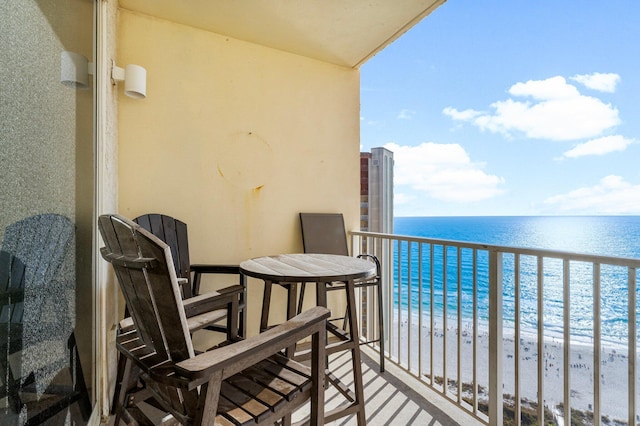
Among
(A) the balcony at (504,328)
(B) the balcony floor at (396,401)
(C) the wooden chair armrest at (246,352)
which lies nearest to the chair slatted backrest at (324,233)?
(A) the balcony at (504,328)

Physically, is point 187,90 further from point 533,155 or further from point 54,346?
point 533,155

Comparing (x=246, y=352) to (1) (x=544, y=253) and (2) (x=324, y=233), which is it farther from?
(2) (x=324, y=233)

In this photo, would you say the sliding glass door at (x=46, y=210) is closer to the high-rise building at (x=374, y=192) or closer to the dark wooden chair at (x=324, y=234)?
the dark wooden chair at (x=324, y=234)

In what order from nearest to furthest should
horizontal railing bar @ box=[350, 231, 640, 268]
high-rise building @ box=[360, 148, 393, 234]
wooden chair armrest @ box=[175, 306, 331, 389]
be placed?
wooden chair armrest @ box=[175, 306, 331, 389]
horizontal railing bar @ box=[350, 231, 640, 268]
high-rise building @ box=[360, 148, 393, 234]

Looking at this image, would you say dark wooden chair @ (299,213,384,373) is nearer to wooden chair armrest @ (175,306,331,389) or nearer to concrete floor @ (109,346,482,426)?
concrete floor @ (109,346,482,426)

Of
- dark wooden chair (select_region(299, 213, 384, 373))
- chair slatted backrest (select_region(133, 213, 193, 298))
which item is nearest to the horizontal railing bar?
dark wooden chair (select_region(299, 213, 384, 373))

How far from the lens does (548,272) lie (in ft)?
6.68

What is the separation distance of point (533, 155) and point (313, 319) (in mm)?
26101

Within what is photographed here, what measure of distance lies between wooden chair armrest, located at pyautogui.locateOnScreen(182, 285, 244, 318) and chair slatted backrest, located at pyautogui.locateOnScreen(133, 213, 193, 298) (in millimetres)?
795

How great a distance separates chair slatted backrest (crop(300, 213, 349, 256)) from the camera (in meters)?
3.07

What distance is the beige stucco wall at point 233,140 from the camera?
2.59 meters

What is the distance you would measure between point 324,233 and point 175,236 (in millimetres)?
1337

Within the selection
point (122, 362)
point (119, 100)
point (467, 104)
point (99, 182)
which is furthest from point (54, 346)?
point (467, 104)

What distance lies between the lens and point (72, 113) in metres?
1.52
